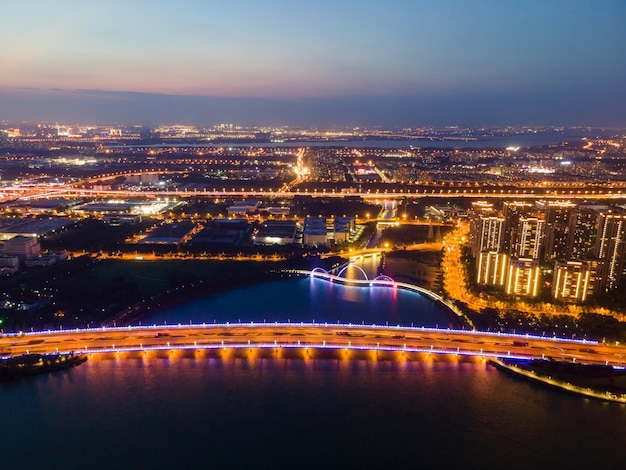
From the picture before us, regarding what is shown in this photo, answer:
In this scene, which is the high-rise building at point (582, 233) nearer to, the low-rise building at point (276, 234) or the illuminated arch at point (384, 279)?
the illuminated arch at point (384, 279)

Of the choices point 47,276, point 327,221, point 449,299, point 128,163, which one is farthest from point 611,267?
point 128,163

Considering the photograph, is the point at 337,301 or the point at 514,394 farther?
the point at 337,301

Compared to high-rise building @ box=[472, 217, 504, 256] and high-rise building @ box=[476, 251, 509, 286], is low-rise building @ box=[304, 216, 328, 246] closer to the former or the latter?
high-rise building @ box=[472, 217, 504, 256]

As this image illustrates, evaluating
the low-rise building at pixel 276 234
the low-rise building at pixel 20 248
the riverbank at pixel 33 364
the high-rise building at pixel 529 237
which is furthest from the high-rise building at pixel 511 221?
the low-rise building at pixel 20 248

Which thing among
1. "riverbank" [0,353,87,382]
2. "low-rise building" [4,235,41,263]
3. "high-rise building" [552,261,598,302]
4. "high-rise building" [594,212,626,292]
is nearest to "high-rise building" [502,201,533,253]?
"high-rise building" [552,261,598,302]

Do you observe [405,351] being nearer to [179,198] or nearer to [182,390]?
[182,390]

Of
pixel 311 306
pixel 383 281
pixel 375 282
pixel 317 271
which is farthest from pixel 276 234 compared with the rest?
pixel 311 306

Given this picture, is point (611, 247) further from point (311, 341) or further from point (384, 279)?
point (311, 341)
